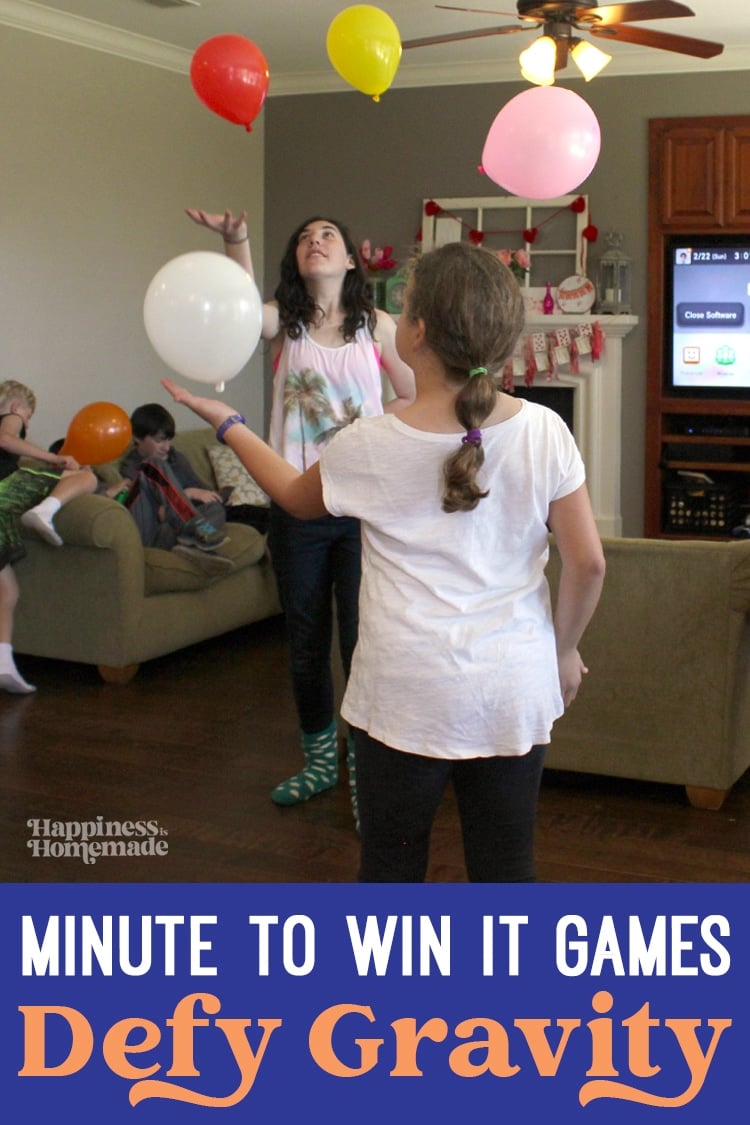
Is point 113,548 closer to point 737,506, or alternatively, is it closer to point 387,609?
point 387,609

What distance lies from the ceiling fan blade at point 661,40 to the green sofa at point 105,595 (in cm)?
235

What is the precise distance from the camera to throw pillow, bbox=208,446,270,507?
6070mm

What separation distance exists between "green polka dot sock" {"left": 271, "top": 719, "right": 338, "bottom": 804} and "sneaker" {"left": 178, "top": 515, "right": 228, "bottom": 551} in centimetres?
174

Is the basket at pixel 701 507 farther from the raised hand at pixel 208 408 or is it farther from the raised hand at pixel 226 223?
the raised hand at pixel 208 408

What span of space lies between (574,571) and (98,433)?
8.62ft

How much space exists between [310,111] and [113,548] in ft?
12.9

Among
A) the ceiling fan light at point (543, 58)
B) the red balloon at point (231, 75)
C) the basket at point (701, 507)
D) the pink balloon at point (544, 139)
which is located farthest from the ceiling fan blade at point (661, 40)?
the basket at point (701, 507)

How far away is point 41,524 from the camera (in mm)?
4582

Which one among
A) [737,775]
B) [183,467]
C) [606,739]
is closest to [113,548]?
[183,467]

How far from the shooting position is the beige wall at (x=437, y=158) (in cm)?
696

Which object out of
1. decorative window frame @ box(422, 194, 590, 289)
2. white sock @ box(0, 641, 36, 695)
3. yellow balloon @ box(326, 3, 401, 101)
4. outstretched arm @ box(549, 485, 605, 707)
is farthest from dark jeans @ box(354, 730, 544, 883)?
decorative window frame @ box(422, 194, 590, 289)

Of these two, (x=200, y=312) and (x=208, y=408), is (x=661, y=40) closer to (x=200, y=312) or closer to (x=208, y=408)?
(x=200, y=312)

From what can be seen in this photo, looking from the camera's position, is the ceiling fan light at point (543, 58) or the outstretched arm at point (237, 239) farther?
the ceiling fan light at point (543, 58)

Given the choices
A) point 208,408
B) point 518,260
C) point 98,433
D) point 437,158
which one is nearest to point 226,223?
point 208,408
